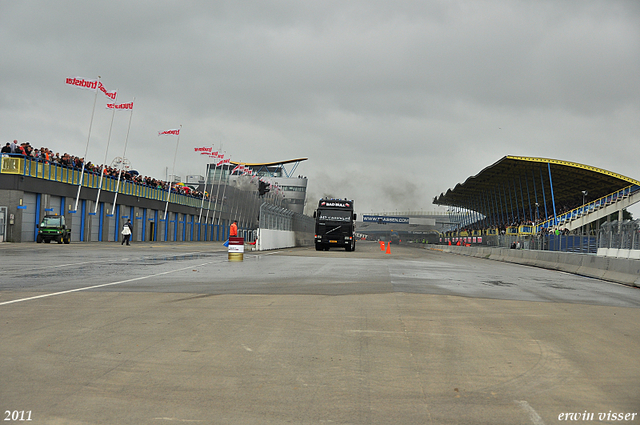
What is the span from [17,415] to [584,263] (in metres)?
23.3

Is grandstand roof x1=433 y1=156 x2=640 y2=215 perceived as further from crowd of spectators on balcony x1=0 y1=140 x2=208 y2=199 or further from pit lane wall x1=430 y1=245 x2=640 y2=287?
crowd of spectators on balcony x1=0 y1=140 x2=208 y2=199

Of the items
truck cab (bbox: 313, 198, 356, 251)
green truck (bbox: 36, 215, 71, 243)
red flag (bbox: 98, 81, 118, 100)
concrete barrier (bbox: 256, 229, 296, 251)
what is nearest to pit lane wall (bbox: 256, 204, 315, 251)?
concrete barrier (bbox: 256, 229, 296, 251)

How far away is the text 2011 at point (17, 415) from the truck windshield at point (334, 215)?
42.0 m

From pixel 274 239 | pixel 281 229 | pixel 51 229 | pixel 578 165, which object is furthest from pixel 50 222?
pixel 578 165

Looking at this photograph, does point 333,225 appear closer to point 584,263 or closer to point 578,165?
point 584,263

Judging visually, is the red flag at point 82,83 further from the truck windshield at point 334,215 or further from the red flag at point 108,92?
the truck windshield at point 334,215

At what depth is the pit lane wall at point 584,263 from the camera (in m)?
19.2

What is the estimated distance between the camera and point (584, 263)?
24047 millimetres

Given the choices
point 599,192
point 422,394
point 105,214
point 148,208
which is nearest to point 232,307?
point 422,394

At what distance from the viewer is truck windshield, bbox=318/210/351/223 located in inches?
1831

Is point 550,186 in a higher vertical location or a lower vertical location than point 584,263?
higher

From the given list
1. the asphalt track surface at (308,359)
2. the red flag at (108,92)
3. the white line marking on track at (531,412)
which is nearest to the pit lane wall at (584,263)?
the asphalt track surface at (308,359)

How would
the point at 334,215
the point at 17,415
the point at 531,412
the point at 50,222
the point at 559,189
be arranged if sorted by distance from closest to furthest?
the point at 17,415, the point at 531,412, the point at 50,222, the point at 334,215, the point at 559,189

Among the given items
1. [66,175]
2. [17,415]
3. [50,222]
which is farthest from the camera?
[66,175]
